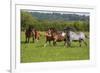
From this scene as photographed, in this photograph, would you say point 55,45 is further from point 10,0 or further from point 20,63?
point 10,0

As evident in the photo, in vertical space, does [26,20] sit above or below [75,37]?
above

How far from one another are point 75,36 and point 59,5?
0.34 m

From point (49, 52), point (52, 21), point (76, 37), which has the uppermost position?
point (52, 21)

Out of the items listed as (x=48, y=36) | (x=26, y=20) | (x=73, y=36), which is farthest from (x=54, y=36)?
(x=26, y=20)

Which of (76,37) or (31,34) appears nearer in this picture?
(31,34)

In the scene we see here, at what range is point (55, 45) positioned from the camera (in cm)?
186

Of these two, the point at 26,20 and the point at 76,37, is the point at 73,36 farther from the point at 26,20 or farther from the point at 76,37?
the point at 26,20

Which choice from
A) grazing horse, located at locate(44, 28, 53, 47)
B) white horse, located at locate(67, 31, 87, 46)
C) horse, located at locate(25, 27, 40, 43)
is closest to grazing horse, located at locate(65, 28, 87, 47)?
white horse, located at locate(67, 31, 87, 46)

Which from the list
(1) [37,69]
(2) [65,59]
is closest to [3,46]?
(1) [37,69]

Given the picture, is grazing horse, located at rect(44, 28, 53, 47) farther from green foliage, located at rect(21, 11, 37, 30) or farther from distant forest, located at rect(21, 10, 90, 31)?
green foliage, located at rect(21, 11, 37, 30)

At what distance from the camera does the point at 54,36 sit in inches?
73.4

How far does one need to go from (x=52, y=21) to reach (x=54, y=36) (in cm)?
14

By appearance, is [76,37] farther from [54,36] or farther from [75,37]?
[54,36]

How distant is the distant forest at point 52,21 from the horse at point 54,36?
41mm
